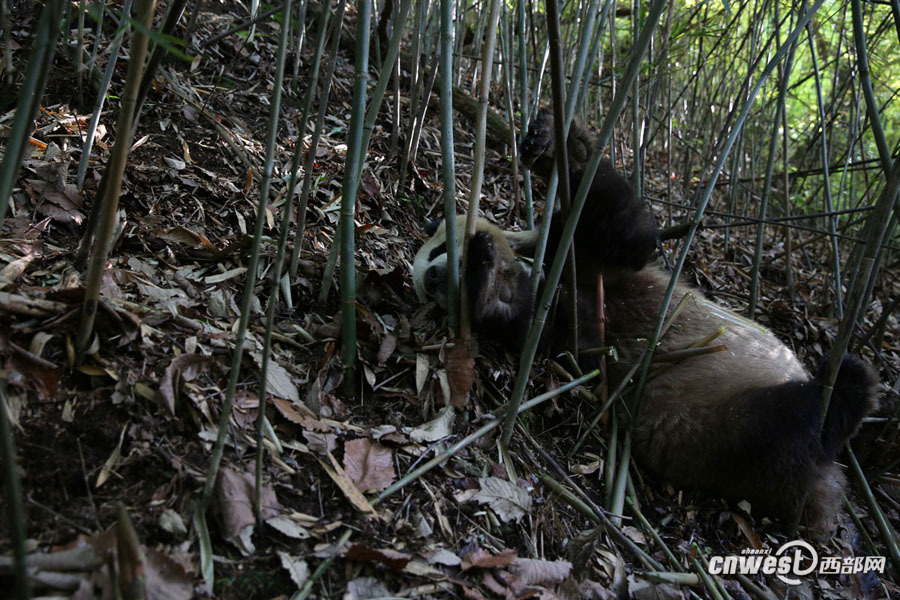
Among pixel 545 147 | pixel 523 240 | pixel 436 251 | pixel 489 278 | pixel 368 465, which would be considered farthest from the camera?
pixel 523 240

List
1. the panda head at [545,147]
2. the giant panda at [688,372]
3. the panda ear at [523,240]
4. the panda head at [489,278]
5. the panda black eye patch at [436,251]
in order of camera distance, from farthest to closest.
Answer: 1. the panda ear at [523,240]
2. the panda black eye patch at [436,251]
3. the panda head at [545,147]
4. the giant panda at [688,372]
5. the panda head at [489,278]

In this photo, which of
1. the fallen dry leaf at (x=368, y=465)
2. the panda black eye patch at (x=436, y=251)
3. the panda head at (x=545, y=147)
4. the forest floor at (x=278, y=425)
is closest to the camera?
the forest floor at (x=278, y=425)

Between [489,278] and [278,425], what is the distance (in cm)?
129

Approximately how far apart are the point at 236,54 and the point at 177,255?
2396 mm

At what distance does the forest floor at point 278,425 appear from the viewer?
1.76 metres

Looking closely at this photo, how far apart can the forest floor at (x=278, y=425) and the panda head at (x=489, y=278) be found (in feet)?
0.44

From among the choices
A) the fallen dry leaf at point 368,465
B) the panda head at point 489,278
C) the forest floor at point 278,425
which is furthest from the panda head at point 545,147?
the fallen dry leaf at point 368,465

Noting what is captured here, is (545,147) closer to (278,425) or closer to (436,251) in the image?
(436,251)

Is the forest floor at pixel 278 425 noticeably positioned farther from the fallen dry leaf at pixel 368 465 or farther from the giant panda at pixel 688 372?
the giant panda at pixel 688 372

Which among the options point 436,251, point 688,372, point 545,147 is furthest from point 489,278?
point 688,372

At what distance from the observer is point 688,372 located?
11.7 ft

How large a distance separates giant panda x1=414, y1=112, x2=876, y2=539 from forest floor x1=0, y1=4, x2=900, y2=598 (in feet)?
0.62

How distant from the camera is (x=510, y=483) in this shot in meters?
2.37

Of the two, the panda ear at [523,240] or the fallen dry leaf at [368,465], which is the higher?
the panda ear at [523,240]
